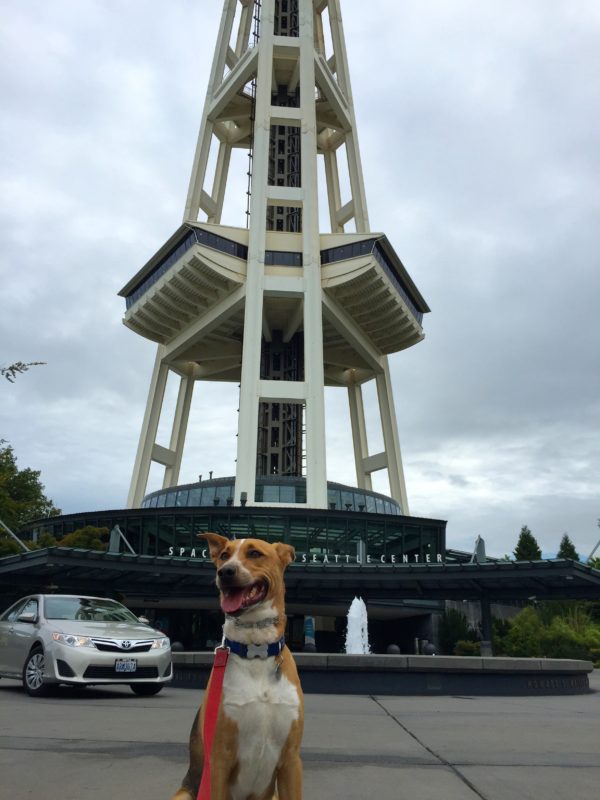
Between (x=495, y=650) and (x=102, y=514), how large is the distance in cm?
2710

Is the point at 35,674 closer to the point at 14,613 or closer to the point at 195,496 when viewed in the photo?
the point at 14,613

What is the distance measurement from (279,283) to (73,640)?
43.3 meters

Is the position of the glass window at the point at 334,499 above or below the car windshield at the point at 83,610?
above

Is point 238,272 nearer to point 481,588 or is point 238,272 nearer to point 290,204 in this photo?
point 290,204

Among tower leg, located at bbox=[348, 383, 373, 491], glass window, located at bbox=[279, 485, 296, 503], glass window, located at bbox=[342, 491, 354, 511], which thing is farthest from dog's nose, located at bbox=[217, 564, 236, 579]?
tower leg, located at bbox=[348, 383, 373, 491]

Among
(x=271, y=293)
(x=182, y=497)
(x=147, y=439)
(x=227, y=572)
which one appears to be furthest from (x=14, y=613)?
(x=147, y=439)

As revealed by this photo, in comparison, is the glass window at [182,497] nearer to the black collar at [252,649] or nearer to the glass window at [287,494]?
the glass window at [287,494]

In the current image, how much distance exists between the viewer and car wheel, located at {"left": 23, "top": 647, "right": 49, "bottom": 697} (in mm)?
10731

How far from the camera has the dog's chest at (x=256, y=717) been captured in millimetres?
2953

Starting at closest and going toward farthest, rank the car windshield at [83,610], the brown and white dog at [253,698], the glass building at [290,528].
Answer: the brown and white dog at [253,698], the car windshield at [83,610], the glass building at [290,528]

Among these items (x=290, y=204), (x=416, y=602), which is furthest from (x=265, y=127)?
(x=416, y=602)

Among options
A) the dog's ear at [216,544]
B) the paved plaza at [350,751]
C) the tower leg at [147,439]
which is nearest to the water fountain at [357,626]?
the tower leg at [147,439]

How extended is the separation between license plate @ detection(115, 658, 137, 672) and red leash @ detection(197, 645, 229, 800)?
795cm

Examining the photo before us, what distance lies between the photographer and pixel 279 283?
170 ft
